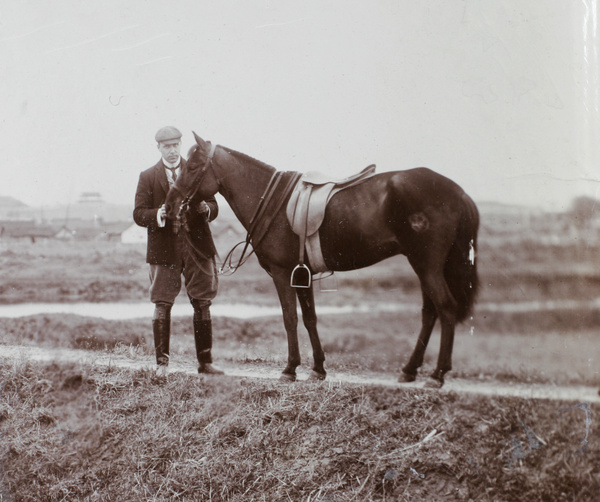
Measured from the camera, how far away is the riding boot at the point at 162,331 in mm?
4562

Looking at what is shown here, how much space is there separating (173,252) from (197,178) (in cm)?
63

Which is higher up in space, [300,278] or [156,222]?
[156,222]

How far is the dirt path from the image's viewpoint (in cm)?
382

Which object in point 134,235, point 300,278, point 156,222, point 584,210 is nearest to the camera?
point 584,210

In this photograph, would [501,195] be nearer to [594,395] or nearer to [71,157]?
[594,395]

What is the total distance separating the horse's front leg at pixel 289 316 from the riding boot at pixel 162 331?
0.95 meters

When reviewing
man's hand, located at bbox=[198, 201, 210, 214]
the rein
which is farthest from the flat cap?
the rein

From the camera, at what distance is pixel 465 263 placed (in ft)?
12.8

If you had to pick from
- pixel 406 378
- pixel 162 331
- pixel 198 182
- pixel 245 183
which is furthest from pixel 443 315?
pixel 162 331

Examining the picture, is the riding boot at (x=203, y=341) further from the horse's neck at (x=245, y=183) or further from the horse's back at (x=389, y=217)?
the horse's back at (x=389, y=217)

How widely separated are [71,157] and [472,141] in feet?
10.2

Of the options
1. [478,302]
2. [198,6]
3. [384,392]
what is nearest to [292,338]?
[384,392]

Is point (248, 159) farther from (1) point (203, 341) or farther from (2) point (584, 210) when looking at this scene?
(2) point (584, 210)

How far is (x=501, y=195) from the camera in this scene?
12.9ft
